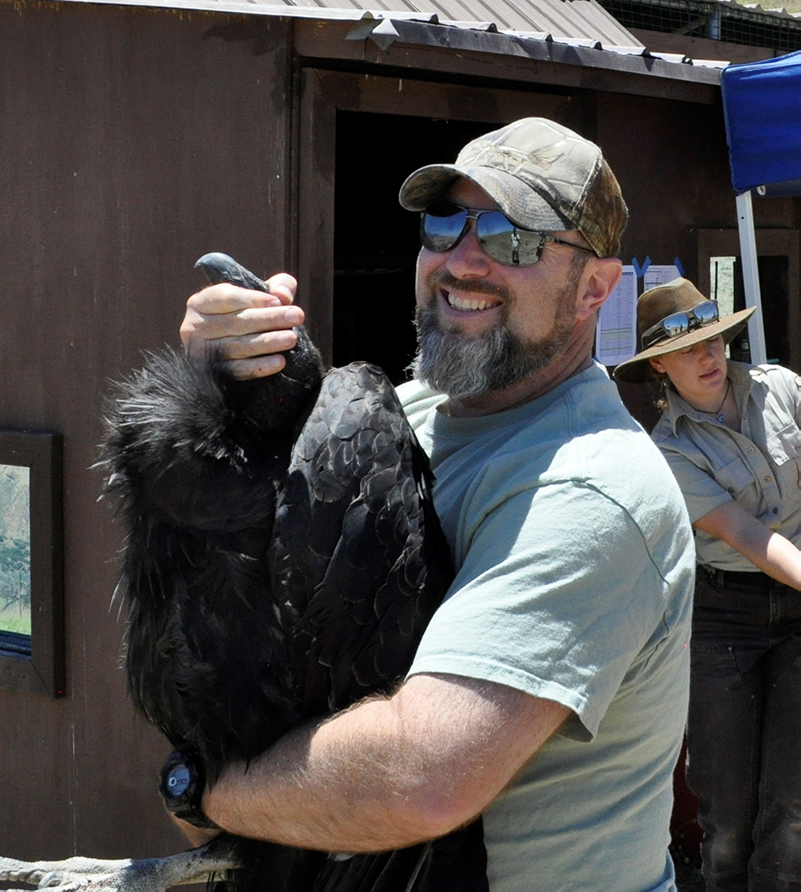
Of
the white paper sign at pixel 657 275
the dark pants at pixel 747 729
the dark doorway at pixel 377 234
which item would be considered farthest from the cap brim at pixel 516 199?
the dark doorway at pixel 377 234

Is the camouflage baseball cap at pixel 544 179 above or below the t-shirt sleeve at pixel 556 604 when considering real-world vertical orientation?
above

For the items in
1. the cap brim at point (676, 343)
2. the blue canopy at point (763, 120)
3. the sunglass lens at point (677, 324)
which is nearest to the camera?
the cap brim at point (676, 343)

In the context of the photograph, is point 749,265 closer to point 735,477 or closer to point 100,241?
point 735,477

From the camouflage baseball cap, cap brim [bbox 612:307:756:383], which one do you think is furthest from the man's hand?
cap brim [bbox 612:307:756:383]

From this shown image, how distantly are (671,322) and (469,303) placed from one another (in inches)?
77.2

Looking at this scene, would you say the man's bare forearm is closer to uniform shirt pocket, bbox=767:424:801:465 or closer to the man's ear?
the man's ear

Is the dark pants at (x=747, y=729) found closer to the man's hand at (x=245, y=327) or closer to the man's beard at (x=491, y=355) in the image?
the man's beard at (x=491, y=355)

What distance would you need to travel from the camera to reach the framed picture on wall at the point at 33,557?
3518mm

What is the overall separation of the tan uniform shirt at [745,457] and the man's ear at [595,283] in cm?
175

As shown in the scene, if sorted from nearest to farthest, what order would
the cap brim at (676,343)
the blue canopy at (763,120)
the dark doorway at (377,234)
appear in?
the cap brim at (676,343) < the blue canopy at (763,120) < the dark doorway at (377,234)

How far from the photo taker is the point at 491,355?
1868 millimetres

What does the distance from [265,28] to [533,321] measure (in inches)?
66.8

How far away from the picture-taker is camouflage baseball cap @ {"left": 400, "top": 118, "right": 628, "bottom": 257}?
1.83 meters

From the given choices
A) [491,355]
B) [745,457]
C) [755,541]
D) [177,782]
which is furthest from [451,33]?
[177,782]
